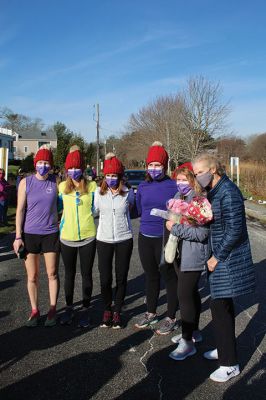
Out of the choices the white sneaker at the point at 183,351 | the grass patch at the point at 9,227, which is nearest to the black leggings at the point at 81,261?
the white sneaker at the point at 183,351

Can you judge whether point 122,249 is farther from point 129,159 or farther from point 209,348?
point 129,159

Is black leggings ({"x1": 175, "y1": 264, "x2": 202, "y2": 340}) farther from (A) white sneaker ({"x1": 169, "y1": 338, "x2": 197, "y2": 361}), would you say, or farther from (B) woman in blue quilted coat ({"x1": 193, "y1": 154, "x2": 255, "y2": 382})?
(B) woman in blue quilted coat ({"x1": 193, "y1": 154, "x2": 255, "y2": 382})

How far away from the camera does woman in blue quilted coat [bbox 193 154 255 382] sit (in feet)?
Answer: 10.8

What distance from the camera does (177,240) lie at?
13.2 feet

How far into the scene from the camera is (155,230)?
15.2 ft

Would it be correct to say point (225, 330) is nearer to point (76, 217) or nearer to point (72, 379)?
point (72, 379)

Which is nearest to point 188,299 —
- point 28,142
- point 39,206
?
point 39,206

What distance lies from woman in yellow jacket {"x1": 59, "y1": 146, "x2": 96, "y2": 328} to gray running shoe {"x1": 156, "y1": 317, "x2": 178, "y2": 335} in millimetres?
836

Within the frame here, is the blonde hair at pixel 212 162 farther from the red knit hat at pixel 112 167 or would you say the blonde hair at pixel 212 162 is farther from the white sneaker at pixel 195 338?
the white sneaker at pixel 195 338

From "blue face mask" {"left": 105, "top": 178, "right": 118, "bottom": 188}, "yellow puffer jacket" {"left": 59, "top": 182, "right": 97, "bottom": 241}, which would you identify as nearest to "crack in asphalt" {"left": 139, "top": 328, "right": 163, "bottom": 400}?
"yellow puffer jacket" {"left": 59, "top": 182, "right": 97, "bottom": 241}

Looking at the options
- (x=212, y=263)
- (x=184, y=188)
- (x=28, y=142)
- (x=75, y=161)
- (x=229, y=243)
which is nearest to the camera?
(x=229, y=243)

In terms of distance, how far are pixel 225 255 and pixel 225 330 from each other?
70cm

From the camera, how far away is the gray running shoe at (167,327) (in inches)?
178

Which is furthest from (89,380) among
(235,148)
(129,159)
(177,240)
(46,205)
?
(129,159)
